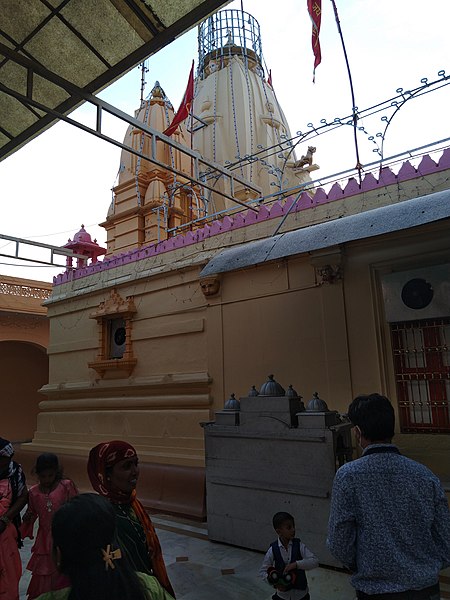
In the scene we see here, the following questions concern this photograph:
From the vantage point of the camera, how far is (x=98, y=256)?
39.2ft

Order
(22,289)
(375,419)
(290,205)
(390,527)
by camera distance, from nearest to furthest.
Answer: (390,527)
(375,419)
(290,205)
(22,289)

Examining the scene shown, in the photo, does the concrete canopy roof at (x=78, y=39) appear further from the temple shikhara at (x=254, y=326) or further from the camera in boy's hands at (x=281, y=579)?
the camera in boy's hands at (x=281, y=579)

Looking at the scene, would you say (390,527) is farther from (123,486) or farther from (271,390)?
(271,390)

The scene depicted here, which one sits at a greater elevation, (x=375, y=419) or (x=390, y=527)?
(x=375, y=419)

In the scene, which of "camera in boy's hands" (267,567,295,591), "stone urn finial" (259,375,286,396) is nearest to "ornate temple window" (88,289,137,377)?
"stone urn finial" (259,375,286,396)

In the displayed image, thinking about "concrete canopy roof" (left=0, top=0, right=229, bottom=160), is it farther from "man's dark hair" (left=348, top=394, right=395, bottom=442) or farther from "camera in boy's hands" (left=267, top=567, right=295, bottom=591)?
"camera in boy's hands" (left=267, top=567, right=295, bottom=591)

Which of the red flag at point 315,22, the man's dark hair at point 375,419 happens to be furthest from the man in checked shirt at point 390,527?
the red flag at point 315,22

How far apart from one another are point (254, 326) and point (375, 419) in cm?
445

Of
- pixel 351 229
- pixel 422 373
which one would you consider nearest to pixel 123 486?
pixel 351 229

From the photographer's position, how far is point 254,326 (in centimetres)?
619

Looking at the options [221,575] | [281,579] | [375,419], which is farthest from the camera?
[221,575]

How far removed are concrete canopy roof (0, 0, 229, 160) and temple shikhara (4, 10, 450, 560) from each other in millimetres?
685

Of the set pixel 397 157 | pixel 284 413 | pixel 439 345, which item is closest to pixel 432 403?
pixel 439 345

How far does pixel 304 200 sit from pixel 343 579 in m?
4.47
